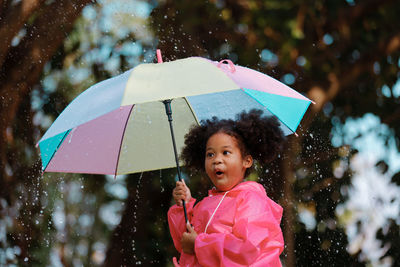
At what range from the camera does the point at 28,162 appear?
14.4 ft

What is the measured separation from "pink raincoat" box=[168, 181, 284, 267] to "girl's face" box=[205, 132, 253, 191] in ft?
0.18

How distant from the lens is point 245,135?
2.30 m

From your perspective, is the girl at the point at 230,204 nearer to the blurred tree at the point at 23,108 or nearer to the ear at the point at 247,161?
the ear at the point at 247,161

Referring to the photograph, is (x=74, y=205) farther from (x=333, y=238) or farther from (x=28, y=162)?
(x=333, y=238)

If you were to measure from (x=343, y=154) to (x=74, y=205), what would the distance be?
2046 mm

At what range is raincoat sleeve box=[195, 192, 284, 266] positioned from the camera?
202 cm

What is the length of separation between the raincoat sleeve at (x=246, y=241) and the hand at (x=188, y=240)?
0.18 feet

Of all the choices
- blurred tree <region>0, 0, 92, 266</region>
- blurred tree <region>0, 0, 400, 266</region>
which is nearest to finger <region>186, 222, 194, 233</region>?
blurred tree <region>0, 0, 400, 266</region>

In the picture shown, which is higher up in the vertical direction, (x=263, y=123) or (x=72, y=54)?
(x=72, y=54)

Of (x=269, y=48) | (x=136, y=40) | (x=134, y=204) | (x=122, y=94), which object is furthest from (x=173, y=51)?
(x=122, y=94)

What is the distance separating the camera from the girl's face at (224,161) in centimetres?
223

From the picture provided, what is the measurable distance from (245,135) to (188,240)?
453 millimetres

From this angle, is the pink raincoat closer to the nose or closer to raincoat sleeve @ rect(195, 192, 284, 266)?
raincoat sleeve @ rect(195, 192, 284, 266)

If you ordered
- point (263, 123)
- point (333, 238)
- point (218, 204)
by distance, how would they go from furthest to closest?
point (333, 238), point (263, 123), point (218, 204)
